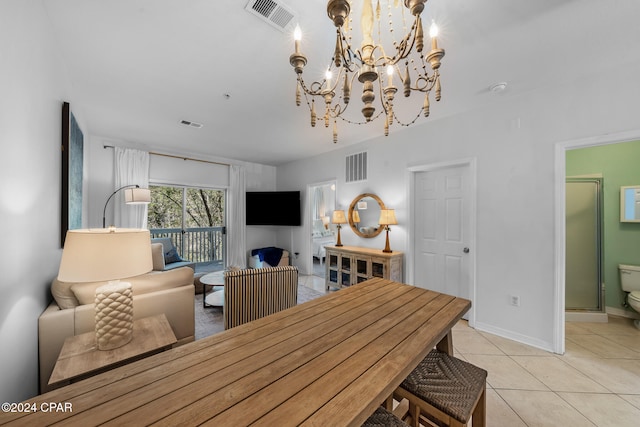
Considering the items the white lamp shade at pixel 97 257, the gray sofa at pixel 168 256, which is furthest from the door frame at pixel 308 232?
the white lamp shade at pixel 97 257

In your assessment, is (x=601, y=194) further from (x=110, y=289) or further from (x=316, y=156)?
(x=110, y=289)

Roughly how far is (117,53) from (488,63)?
292 cm

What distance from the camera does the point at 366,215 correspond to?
4004 mm

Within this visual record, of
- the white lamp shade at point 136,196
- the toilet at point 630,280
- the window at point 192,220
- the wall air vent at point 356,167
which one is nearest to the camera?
the toilet at point 630,280

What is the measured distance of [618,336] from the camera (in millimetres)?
2541

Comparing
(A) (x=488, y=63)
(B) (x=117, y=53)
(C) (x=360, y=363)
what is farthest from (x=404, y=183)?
(B) (x=117, y=53)

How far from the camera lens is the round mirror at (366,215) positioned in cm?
384

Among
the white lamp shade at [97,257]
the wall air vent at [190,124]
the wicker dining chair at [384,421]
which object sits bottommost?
the wicker dining chair at [384,421]

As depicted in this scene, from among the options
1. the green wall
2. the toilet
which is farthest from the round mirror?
Result: the toilet

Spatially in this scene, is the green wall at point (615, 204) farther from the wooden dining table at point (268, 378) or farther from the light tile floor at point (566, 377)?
the wooden dining table at point (268, 378)

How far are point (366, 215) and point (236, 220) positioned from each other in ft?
9.29

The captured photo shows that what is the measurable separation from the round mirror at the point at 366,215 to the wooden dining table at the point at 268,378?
2678mm

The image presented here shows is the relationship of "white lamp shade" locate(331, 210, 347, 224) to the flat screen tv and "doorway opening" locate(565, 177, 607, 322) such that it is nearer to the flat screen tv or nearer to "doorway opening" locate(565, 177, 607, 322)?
the flat screen tv

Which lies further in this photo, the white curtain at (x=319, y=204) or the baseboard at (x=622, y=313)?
the white curtain at (x=319, y=204)
